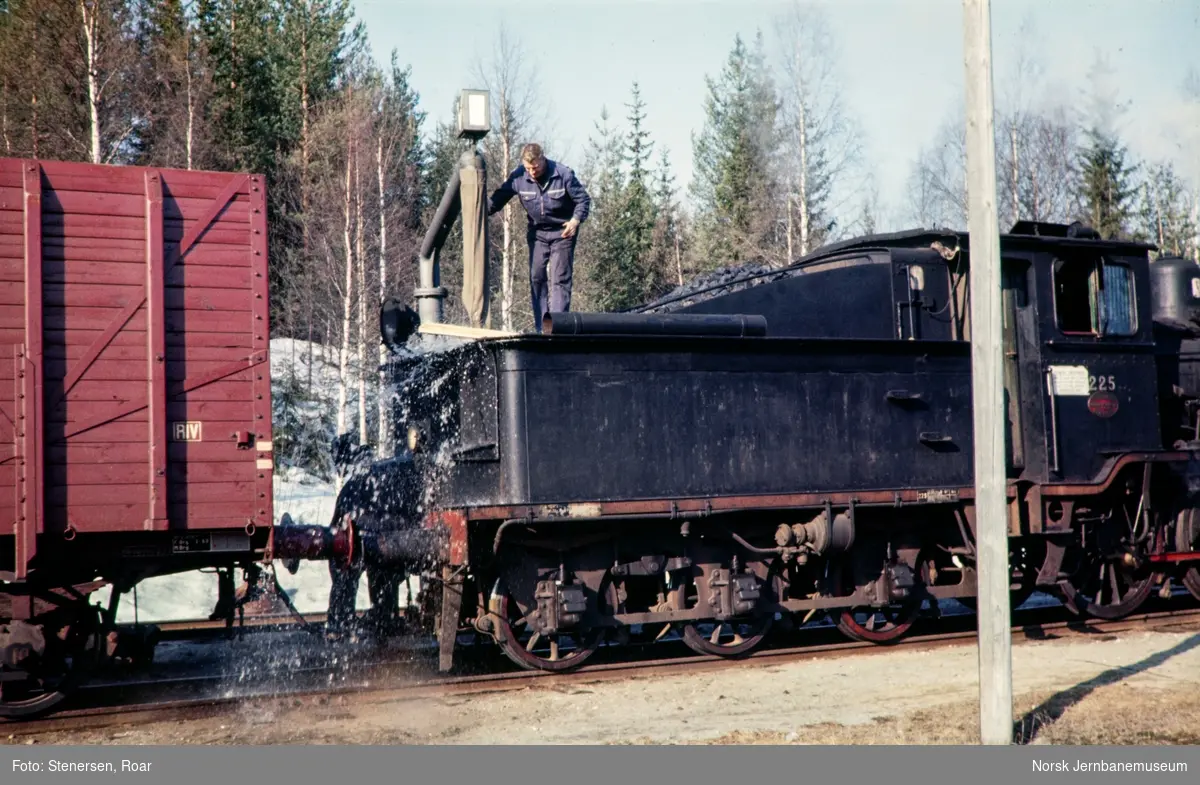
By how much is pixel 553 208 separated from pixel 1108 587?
6394 mm

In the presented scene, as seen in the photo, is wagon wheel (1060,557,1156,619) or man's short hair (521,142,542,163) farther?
wagon wheel (1060,557,1156,619)

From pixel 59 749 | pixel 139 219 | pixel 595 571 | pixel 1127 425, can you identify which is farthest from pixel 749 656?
pixel 139 219

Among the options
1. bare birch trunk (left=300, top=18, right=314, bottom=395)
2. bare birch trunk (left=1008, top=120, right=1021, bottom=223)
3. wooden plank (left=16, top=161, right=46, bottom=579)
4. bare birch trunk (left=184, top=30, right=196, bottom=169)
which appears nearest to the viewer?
wooden plank (left=16, top=161, right=46, bottom=579)

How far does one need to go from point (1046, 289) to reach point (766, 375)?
9.57 ft

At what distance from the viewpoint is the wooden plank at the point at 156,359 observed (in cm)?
693

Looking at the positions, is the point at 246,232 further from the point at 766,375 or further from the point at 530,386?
the point at 766,375

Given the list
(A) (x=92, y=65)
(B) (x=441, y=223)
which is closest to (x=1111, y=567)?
(B) (x=441, y=223)

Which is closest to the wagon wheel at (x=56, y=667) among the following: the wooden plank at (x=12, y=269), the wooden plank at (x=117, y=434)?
the wooden plank at (x=117, y=434)

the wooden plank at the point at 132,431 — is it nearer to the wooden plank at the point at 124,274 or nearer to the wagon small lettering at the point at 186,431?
the wagon small lettering at the point at 186,431

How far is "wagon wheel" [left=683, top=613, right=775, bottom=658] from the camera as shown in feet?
28.9

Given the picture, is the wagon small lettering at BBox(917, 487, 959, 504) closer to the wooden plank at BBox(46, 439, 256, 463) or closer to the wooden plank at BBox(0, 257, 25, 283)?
the wooden plank at BBox(46, 439, 256, 463)

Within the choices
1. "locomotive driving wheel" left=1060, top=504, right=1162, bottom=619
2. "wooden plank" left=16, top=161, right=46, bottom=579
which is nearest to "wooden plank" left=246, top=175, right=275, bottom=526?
"wooden plank" left=16, top=161, right=46, bottom=579

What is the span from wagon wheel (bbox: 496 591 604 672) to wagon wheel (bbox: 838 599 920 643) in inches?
90.0

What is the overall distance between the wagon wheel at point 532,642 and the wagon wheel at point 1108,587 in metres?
4.65
